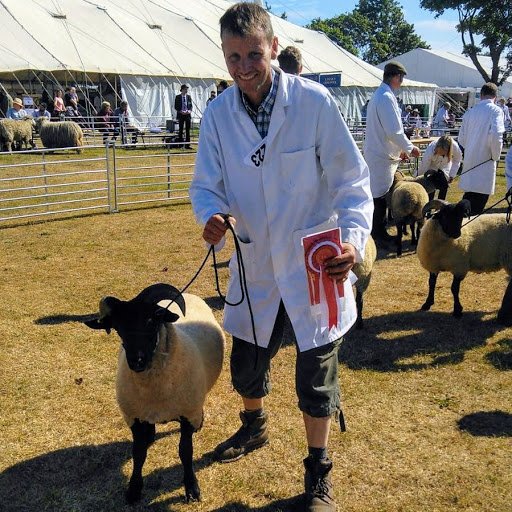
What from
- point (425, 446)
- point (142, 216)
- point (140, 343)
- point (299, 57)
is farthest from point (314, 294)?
point (142, 216)

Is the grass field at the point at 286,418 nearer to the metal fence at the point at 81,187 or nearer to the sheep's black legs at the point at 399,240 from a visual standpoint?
the sheep's black legs at the point at 399,240

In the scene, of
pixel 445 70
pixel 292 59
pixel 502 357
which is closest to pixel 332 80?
pixel 292 59

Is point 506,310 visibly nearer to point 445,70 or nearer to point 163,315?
point 163,315

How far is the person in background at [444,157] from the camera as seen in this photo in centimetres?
877

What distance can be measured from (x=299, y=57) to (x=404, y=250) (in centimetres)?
348

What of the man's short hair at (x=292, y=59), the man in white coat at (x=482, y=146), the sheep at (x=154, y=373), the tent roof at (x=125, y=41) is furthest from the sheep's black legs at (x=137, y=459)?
the tent roof at (x=125, y=41)

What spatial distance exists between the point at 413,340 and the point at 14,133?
16.2m

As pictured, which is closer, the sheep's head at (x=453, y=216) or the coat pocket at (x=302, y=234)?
the coat pocket at (x=302, y=234)

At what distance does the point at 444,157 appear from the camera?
8922 mm

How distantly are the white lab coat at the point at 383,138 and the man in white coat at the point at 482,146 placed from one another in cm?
124

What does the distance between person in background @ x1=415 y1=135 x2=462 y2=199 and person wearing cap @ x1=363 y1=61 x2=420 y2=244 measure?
176 centimetres

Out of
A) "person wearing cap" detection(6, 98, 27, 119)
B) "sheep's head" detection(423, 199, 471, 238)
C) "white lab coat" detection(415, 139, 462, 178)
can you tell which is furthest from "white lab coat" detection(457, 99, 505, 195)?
"person wearing cap" detection(6, 98, 27, 119)

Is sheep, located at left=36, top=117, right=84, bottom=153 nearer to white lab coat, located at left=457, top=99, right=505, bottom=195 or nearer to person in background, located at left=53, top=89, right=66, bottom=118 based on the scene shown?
person in background, located at left=53, top=89, right=66, bottom=118

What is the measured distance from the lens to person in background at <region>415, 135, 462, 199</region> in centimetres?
877
